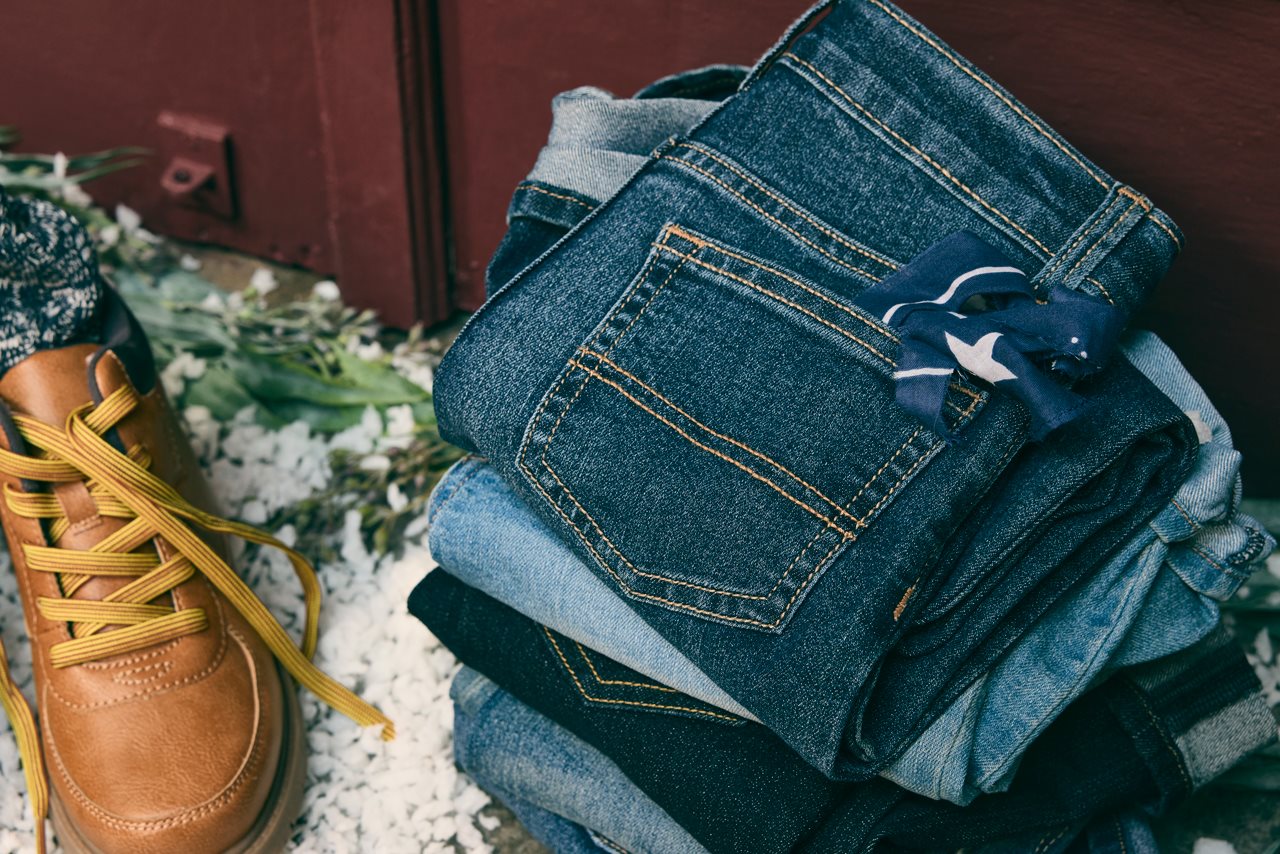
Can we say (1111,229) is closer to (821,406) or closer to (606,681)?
(821,406)

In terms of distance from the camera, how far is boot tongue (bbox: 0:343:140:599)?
1289 millimetres

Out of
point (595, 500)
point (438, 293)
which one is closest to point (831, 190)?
point (595, 500)

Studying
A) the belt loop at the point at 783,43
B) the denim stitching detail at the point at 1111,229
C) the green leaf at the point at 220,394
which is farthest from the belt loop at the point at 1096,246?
the green leaf at the point at 220,394

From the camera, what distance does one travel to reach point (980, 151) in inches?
41.9

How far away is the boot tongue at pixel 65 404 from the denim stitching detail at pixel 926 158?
0.89 metres

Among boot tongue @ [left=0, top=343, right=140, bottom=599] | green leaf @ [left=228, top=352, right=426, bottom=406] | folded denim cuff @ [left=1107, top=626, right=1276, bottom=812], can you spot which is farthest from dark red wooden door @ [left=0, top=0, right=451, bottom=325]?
folded denim cuff @ [left=1107, top=626, right=1276, bottom=812]

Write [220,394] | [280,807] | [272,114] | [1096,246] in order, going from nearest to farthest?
[1096,246] → [280,807] → [220,394] → [272,114]

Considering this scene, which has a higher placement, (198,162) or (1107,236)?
(1107,236)

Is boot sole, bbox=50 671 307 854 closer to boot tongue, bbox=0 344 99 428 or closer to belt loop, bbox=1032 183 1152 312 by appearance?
boot tongue, bbox=0 344 99 428

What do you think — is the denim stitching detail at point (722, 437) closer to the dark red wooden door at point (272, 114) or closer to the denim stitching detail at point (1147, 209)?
the denim stitching detail at point (1147, 209)

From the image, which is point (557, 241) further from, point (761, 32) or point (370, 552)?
point (370, 552)

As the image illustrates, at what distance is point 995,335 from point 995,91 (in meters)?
0.28

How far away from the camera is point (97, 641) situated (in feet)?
4.08

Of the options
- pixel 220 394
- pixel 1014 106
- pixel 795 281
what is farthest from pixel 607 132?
pixel 220 394
